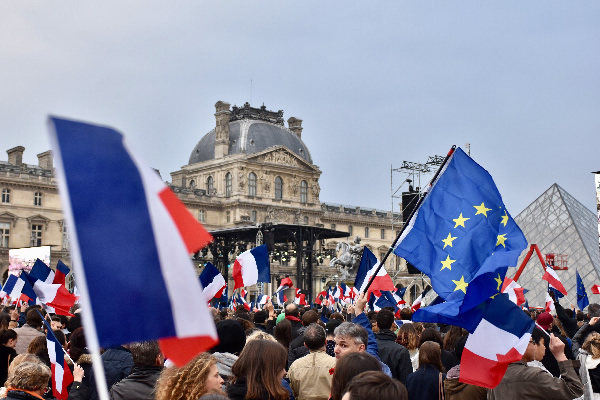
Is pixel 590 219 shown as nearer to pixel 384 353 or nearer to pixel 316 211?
pixel 316 211

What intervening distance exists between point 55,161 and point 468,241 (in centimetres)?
393

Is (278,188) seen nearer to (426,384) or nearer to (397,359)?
(397,359)

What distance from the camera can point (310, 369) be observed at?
518cm

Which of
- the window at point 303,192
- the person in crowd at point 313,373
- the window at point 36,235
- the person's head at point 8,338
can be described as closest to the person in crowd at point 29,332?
the person's head at point 8,338

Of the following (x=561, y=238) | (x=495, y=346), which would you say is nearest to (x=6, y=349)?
(x=495, y=346)

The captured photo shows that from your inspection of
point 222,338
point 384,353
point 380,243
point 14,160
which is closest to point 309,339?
point 222,338

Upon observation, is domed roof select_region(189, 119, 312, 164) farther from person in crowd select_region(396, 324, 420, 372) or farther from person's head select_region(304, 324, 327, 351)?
person's head select_region(304, 324, 327, 351)

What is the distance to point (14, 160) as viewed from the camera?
177 ft

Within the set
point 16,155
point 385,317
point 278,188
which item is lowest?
point 385,317

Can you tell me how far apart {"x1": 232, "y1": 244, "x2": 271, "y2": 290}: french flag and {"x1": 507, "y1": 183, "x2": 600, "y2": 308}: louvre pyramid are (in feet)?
79.1

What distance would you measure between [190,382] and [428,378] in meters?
2.08

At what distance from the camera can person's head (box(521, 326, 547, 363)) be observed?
469 centimetres

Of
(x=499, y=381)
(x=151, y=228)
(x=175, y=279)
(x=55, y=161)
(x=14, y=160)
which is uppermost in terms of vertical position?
(x=14, y=160)

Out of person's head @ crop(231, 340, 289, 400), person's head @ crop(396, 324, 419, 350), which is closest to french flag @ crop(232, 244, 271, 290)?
person's head @ crop(396, 324, 419, 350)
